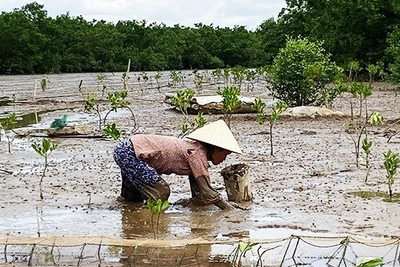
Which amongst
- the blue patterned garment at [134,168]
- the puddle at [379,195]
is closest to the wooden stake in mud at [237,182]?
the blue patterned garment at [134,168]

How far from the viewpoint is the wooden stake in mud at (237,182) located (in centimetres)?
807

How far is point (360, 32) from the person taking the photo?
35750 mm

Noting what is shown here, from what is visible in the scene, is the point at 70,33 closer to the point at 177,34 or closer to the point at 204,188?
the point at 177,34

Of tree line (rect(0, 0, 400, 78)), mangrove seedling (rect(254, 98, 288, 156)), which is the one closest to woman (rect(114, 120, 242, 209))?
mangrove seedling (rect(254, 98, 288, 156))

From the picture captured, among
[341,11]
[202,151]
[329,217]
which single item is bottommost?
[329,217]

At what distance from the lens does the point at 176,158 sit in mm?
7707

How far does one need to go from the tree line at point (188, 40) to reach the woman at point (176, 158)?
717 inches

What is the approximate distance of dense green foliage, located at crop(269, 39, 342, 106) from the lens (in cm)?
1934

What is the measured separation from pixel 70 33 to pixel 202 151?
67.2m

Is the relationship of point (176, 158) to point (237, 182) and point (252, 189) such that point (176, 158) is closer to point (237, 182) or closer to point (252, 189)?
point (237, 182)

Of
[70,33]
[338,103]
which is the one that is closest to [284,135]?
[338,103]

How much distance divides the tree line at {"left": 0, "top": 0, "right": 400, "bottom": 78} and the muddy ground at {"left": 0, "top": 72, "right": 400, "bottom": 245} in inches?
513

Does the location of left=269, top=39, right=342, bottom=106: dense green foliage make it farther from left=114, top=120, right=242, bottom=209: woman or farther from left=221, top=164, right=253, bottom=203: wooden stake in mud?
left=114, top=120, right=242, bottom=209: woman

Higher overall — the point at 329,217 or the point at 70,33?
the point at 70,33
